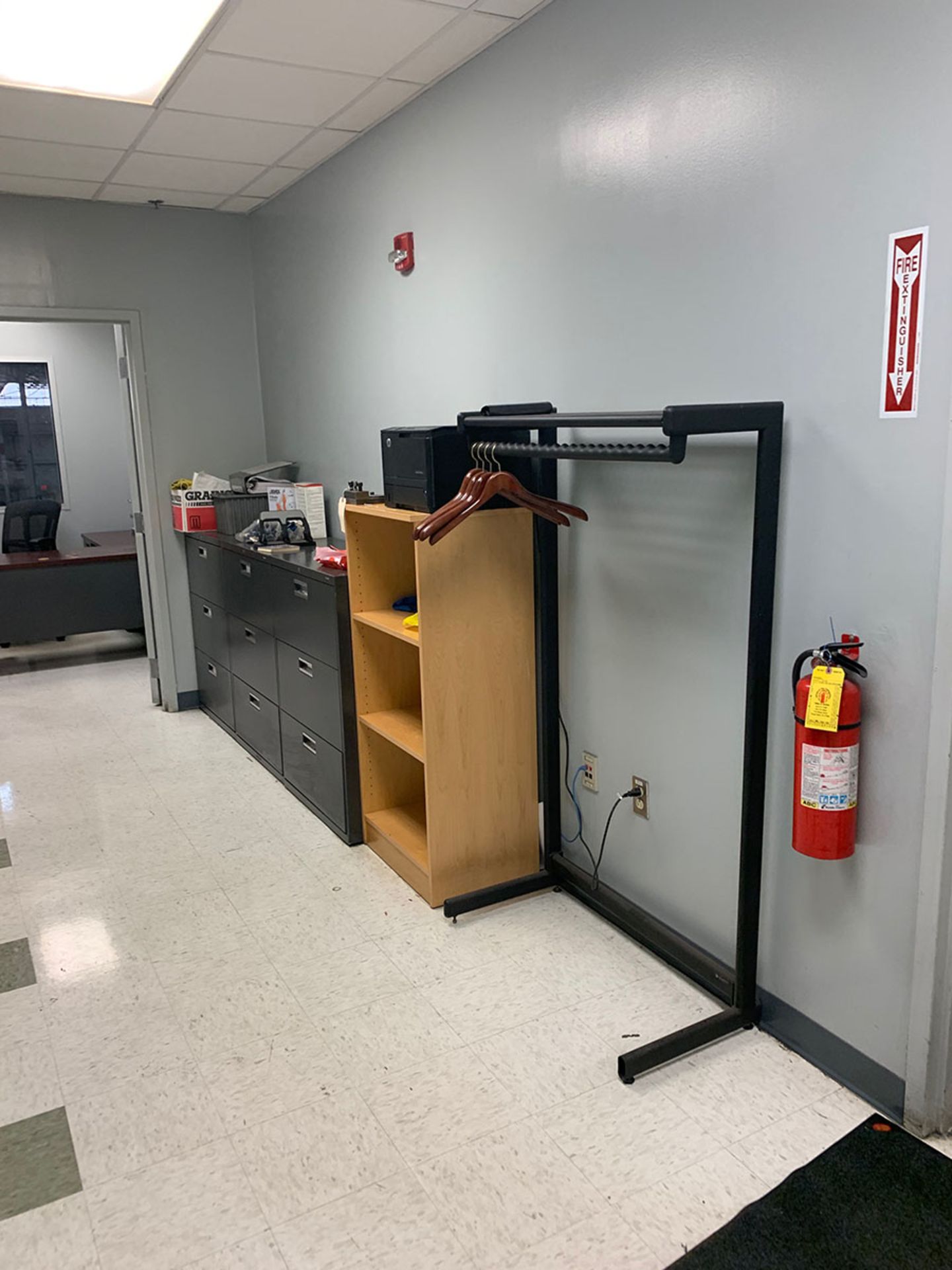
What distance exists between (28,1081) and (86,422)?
6.88 m

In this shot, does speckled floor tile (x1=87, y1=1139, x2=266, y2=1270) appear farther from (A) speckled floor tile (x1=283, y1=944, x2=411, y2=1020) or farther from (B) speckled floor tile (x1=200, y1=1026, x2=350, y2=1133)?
(A) speckled floor tile (x1=283, y1=944, x2=411, y2=1020)

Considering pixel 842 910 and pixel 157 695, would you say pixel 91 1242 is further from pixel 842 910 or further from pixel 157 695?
pixel 157 695

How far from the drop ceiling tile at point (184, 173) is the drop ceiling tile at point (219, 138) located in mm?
80

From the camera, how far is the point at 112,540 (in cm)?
725

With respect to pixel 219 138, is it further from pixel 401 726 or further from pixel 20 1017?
pixel 20 1017

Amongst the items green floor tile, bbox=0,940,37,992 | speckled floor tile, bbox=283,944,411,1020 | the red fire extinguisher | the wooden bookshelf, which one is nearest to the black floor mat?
the red fire extinguisher

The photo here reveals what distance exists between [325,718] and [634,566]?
1421mm

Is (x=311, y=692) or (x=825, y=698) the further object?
(x=311, y=692)

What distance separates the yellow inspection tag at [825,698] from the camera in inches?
74.2

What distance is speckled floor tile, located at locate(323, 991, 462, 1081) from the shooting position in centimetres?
226

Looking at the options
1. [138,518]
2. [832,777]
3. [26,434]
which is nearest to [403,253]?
[138,518]

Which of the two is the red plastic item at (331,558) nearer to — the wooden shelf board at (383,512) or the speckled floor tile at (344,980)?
the wooden shelf board at (383,512)

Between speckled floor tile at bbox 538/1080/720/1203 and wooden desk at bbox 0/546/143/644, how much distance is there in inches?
202

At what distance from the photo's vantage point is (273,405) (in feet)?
16.8
